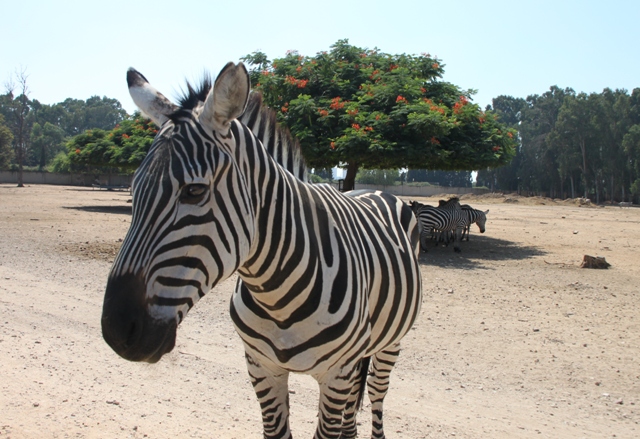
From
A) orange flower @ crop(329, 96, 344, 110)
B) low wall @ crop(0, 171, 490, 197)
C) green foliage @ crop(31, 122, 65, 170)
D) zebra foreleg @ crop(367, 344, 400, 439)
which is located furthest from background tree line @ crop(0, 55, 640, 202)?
green foliage @ crop(31, 122, 65, 170)

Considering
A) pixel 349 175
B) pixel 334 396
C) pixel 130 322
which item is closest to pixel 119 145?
pixel 349 175

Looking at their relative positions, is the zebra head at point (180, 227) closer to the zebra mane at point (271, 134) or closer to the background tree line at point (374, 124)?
the zebra mane at point (271, 134)

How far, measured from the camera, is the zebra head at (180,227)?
1622 millimetres

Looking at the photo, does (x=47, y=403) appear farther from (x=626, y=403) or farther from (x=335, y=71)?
(x=335, y=71)

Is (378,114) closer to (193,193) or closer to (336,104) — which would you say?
(336,104)

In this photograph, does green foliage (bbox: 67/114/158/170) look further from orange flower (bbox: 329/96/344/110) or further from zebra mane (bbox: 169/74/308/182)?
zebra mane (bbox: 169/74/308/182)

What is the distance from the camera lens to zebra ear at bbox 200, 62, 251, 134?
5.84 feet

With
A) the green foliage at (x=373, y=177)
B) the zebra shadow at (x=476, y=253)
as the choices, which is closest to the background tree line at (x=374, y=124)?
the zebra shadow at (x=476, y=253)

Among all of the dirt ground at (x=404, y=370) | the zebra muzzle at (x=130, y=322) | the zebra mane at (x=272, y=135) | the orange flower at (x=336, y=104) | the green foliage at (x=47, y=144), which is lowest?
the dirt ground at (x=404, y=370)

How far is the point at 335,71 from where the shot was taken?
55.3ft

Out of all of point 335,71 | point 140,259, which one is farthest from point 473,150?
point 140,259

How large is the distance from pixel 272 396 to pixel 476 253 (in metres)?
13.1

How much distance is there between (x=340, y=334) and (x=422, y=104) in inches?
499

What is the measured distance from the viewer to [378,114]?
46.4 feet
